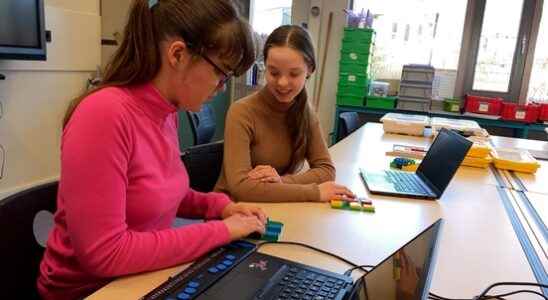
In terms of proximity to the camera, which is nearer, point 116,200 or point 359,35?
point 116,200

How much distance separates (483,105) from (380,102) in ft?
2.78

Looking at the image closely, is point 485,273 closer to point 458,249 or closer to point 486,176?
point 458,249

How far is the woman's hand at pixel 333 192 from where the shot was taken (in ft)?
4.13

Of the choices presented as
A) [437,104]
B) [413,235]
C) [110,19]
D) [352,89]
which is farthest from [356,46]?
[413,235]

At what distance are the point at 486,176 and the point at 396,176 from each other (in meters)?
0.44

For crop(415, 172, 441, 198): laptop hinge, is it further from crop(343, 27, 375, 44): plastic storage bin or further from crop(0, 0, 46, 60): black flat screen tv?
crop(343, 27, 375, 44): plastic storage bin

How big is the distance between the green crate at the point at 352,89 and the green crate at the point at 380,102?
0.07m

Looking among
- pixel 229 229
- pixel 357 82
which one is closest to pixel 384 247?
pixel 229 229

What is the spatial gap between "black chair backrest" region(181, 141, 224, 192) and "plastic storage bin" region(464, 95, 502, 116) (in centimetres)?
289

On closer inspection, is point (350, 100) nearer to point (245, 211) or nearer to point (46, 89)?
point (46, 89)

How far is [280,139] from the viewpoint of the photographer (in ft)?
5.02

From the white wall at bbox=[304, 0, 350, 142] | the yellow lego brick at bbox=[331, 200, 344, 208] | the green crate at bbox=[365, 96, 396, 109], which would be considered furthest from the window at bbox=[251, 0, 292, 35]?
the yellow lego brick at bbox=[331, 200, 344, 208]

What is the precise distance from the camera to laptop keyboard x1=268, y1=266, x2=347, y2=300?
28.0 inches

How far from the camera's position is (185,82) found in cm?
85
